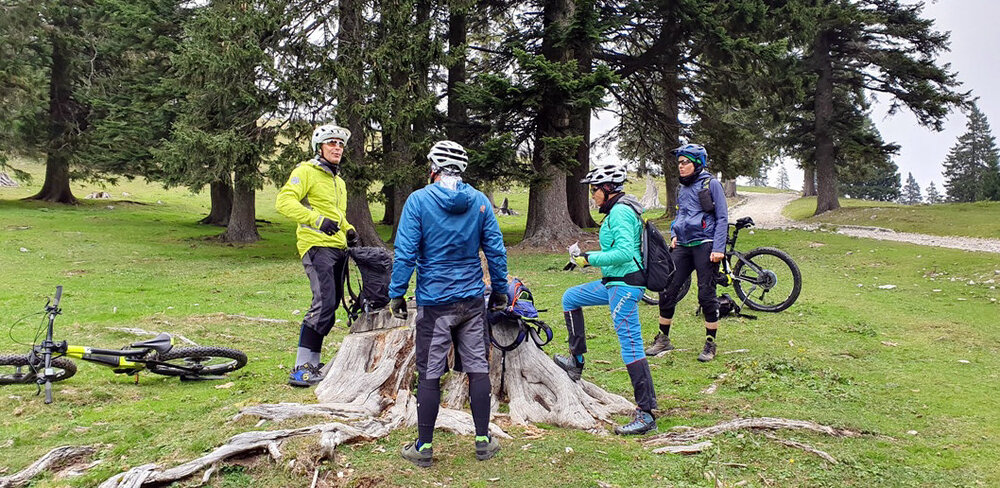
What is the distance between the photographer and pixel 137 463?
3.90 meters

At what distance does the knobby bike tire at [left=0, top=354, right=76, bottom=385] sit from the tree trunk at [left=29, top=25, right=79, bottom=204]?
2997 centimetres

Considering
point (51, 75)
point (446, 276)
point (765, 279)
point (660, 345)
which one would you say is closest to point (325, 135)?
point (446, 276)

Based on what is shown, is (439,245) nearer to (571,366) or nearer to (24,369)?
(571,366)

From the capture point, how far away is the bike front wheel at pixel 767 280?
964 centimetres

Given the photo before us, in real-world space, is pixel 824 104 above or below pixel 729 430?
above

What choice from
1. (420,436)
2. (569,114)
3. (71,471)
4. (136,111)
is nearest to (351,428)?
(420,436)

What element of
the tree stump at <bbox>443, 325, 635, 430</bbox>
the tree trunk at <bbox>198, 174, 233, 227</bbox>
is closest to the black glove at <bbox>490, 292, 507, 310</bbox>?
the tree stump at <bbox>443, 325, 635, 430</bbox>

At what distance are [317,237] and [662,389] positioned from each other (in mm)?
3722

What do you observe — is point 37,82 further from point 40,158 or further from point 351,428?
point 351,428

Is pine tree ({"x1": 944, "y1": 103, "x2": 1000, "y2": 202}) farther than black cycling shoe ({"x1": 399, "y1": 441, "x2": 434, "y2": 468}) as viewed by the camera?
Yes

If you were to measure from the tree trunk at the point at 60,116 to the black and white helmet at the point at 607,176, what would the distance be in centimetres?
3332

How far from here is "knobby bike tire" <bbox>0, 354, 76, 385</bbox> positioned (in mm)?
5605

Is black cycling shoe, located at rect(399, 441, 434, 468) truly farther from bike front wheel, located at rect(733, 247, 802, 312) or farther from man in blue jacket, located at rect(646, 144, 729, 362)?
bike front wheel, located at rect(733, 247, 802, 312)

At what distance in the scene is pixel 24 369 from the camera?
577cm
